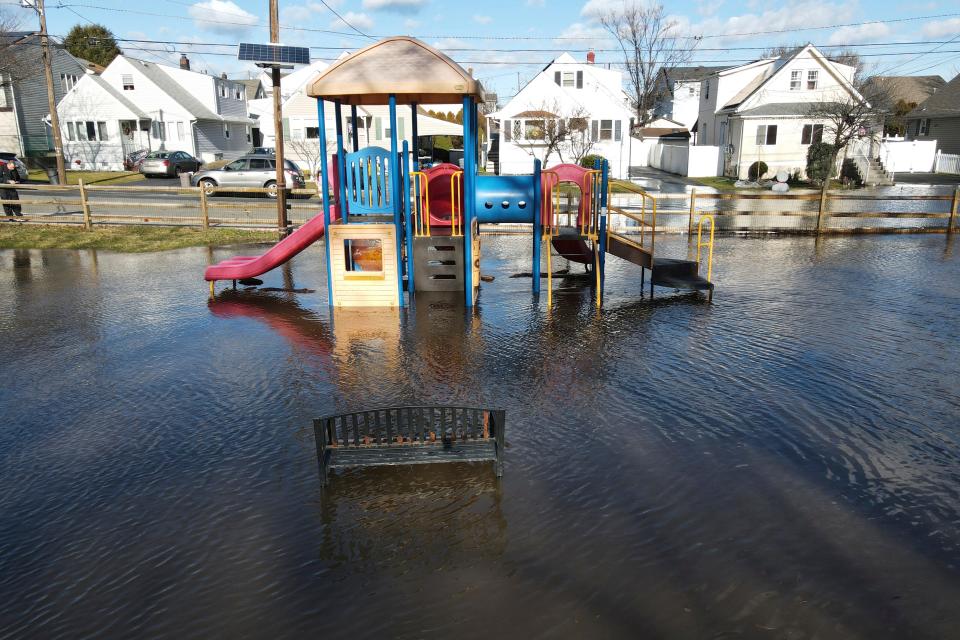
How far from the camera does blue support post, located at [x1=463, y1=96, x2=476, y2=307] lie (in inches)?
437

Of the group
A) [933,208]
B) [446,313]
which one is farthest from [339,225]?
[933,208]

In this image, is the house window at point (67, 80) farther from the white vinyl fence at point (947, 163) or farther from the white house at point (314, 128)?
the white vinyl fence at point (947, 163)

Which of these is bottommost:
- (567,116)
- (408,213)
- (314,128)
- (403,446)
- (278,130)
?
(403,446)

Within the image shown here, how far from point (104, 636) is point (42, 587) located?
0.74 metres

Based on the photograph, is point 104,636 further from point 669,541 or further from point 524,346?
point 524,346

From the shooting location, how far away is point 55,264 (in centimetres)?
1545

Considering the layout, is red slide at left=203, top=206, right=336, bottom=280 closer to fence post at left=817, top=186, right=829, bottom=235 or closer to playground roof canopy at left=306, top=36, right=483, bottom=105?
playground roof canopy at left=306, top=36, right=483, bottom=105

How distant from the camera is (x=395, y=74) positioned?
34.3 ft

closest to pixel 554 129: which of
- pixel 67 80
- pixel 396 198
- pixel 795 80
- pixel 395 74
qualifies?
pixel 795 80

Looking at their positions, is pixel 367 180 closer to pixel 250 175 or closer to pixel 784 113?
pixel 250 175

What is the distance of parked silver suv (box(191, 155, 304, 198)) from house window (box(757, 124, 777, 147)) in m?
25.1

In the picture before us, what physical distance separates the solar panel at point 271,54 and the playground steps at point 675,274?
8.65 m

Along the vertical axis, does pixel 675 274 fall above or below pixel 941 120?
below

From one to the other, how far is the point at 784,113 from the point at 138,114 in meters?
39.0
